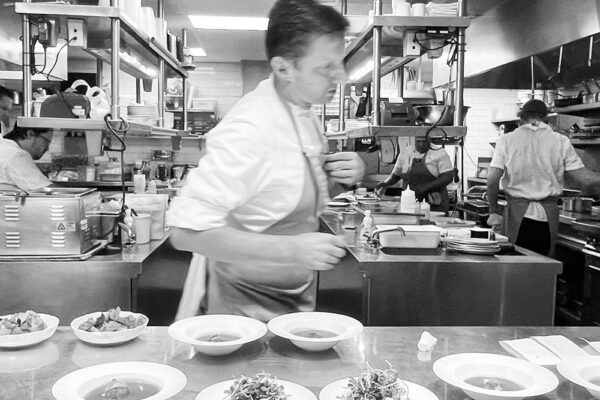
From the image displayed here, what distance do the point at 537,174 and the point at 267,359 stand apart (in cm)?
413

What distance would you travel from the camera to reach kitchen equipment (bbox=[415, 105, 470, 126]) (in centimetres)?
384

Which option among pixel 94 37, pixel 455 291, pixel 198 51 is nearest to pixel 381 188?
pixel 198 51

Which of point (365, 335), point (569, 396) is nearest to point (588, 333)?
point (569, 396)

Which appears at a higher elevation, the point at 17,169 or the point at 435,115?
the point at 435,115

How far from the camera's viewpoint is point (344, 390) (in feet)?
4.52

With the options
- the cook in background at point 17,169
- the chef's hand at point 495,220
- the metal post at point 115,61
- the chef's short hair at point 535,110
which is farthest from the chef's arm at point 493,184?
the cook in background at point 17,169

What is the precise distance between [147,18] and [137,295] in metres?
2.45

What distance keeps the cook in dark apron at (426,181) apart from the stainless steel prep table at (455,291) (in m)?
3.49

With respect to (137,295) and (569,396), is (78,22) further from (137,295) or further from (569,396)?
(569,396)

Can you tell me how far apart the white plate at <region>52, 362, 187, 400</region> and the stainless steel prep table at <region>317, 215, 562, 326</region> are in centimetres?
179

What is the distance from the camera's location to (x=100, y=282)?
298 cm

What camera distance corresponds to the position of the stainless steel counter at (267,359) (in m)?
1.47

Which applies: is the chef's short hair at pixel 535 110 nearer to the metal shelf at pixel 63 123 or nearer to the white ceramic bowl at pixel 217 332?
the metal shelf at pixel 63 123

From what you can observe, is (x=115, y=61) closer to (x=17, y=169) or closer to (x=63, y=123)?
(x=63, y=123)
